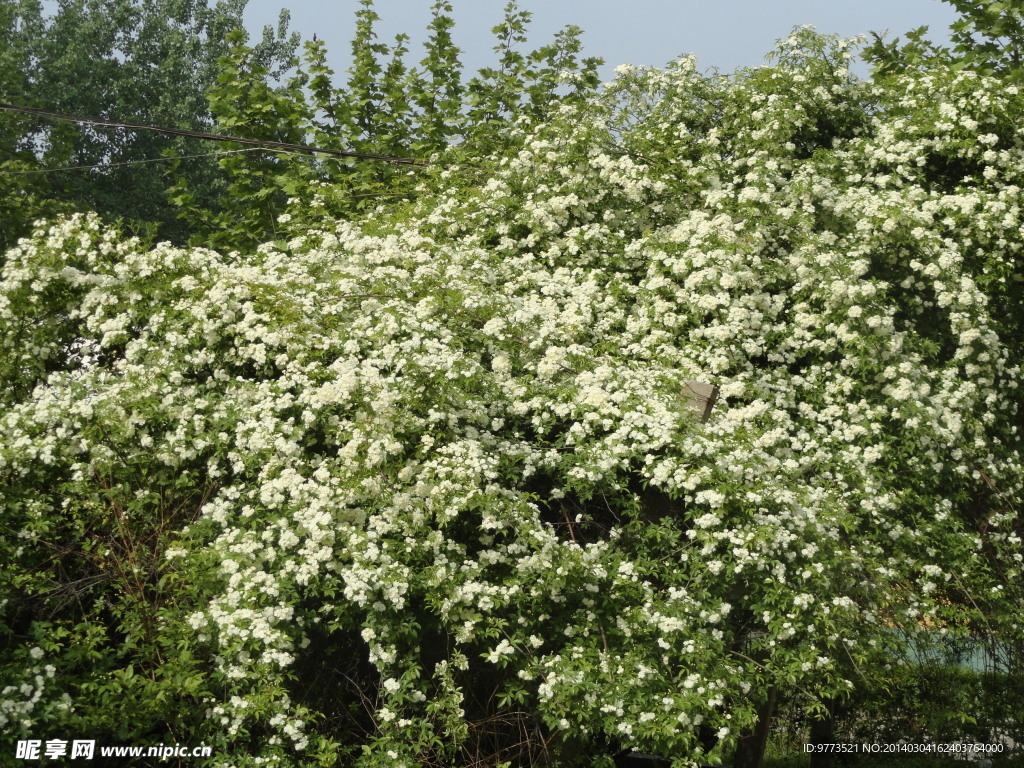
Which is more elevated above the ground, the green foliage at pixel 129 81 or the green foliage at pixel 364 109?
the green foliage at pixel 129 81

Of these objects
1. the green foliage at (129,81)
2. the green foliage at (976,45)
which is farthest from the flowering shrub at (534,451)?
the green foliage at (129,81)

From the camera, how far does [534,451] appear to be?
616 cm

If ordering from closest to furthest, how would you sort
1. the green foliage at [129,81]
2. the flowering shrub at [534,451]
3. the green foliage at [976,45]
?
the flowering shrub at [534,451] → the green foliage at [976,45] → the green foliage at [129,81]

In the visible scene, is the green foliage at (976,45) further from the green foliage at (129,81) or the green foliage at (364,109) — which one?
the green foliage at (129,81)

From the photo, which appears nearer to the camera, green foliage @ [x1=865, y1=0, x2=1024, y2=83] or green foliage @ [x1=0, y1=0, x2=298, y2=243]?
green foliage @ [x1=865, y1=0, x2=1024, y2=83]

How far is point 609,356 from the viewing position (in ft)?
22.6

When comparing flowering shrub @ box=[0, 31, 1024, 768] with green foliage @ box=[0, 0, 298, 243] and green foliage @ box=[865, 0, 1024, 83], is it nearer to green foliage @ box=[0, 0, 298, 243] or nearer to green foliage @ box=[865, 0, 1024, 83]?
green foliage @ box=[865, 0, 1024, 83]

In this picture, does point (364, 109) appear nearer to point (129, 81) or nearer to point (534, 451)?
point (534, 451)

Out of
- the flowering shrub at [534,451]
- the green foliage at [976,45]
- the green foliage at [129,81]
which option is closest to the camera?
the flowering shrub at [534,451]

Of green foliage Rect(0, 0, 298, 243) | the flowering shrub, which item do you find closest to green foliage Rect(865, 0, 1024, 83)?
the flowering shrub

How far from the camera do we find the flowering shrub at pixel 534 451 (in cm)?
536

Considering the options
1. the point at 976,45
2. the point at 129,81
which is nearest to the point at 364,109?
the point at 976,45

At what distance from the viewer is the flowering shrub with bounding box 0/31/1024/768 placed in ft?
17.6

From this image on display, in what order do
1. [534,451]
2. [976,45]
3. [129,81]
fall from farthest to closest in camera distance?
[129,81]
[976,45]
[534,451]
